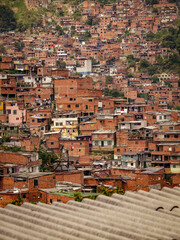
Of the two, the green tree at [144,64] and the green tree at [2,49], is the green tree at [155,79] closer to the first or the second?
the green tree at [144,64]

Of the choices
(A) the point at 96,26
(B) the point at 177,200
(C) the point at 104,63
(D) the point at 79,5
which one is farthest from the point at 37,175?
(D) the point at 79,5

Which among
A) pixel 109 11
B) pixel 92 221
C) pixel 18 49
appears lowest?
pixel 92 221

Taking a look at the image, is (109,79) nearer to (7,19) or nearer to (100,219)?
(7,19)

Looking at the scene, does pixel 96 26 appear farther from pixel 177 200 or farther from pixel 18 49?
pixel 177 200

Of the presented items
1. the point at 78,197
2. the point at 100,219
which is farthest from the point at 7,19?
the point at 100,219

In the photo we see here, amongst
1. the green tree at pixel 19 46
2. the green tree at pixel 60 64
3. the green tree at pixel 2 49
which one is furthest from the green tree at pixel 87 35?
the green tree at pixel 2 49

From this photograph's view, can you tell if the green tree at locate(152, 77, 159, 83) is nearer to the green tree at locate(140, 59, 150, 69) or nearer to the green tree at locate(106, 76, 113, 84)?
the green tree at locate(140, 59, 150, 69)

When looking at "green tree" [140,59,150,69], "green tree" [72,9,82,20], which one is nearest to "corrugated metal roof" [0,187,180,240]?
"green tree" [140,59,150,69]

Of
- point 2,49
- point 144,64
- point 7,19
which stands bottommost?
point 144,64
